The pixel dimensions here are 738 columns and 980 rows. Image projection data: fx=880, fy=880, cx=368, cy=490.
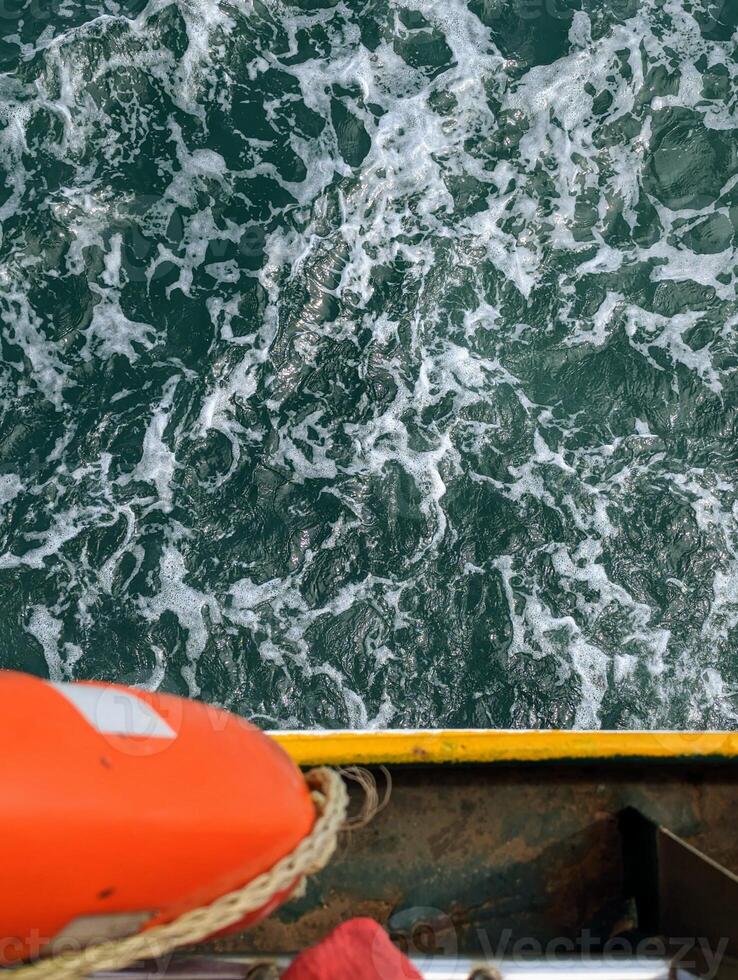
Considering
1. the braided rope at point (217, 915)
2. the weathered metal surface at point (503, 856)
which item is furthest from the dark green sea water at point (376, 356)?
the braided rope at point (217, 915)

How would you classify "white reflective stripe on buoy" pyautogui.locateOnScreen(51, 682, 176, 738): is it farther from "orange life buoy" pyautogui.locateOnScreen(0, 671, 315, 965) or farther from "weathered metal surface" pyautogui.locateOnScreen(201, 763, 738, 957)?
"weathered metal surface" pyautogui.locateOnScreen(201, 763, 738, 957)

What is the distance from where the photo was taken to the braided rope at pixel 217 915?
7.75 ft

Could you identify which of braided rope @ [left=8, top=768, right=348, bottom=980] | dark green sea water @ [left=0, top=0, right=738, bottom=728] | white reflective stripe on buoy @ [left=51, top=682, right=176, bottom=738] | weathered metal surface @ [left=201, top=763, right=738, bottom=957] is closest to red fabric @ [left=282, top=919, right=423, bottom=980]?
braided rope @ [left=8, top=768, right=348, bottom=980]

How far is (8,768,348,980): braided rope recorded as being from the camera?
2.36 m

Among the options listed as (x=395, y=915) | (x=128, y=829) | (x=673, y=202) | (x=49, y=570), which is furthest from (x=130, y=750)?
(x=673, y=202)

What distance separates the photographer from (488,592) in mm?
6445

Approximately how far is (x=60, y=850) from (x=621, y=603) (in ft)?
15.9

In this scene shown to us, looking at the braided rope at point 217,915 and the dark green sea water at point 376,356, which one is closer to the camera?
the braided rope at point 217,915

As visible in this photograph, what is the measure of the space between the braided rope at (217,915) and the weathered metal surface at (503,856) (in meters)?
1.04

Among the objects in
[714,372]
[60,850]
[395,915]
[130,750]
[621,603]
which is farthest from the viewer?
[714,372]

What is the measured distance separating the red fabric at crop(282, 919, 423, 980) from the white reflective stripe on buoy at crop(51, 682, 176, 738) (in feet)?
2.48

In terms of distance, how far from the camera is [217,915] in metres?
2.56

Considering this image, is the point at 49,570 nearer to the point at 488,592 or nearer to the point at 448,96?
the point at 488,592

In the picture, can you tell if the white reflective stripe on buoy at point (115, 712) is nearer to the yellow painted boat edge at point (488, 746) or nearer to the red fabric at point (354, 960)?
the red fabric at point (354, 960)
